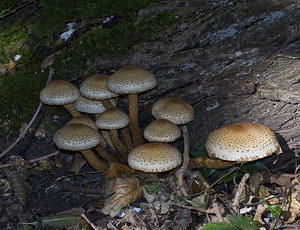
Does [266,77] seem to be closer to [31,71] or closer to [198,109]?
[198,109]

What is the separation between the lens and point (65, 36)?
4.24m

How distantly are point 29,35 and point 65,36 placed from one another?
0.51 metres

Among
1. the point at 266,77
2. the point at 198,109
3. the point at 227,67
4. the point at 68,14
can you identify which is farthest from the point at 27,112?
the point at 266,77

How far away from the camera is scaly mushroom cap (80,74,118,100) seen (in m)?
3.67

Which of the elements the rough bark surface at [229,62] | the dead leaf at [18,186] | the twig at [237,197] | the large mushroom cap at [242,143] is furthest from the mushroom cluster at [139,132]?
the dead leaf at [18,186]

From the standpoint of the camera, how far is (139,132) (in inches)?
159

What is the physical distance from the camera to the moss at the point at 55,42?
4.04 metres

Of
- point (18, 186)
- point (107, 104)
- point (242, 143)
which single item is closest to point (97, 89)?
point (107, 104)

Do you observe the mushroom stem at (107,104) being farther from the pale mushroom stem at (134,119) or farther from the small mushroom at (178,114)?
the small mushroom at (178,114)

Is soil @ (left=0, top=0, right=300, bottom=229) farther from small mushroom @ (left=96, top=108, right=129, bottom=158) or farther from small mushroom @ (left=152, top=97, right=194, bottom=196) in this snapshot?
small mushroom @ (left=96, top=108, right=129, bottom=158)

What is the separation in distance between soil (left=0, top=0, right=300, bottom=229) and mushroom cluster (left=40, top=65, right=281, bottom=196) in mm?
323

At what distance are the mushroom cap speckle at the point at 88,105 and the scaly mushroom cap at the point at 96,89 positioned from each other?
0.24 metres

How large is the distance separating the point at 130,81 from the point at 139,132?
832 mm

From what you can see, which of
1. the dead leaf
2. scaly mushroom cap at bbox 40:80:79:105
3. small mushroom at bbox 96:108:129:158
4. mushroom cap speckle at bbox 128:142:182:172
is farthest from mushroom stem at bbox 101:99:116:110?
the dead leaf
